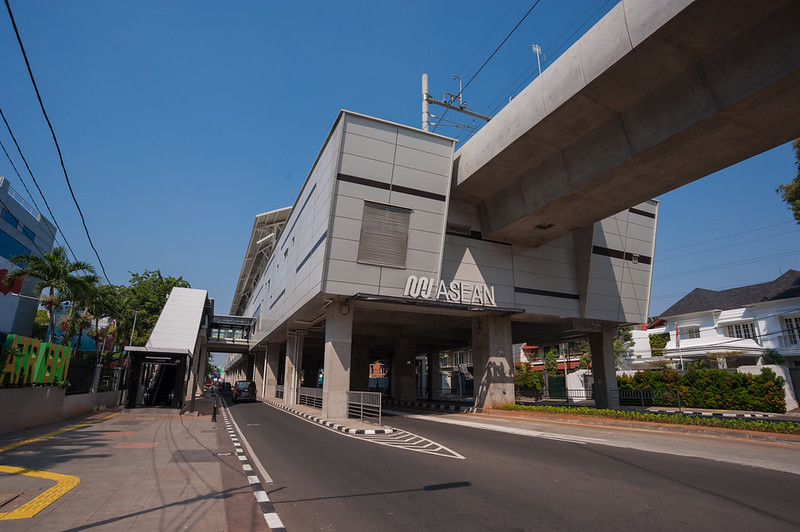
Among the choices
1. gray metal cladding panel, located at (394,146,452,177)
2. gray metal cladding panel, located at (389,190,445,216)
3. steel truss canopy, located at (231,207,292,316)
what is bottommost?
gray metal cladding panel, located at (389,190,445,216)

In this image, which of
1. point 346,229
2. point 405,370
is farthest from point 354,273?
point 405,370

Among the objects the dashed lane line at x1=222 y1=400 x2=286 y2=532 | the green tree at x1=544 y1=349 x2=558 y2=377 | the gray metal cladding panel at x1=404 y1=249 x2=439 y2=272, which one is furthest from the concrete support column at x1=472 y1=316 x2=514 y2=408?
the green tree at x1=544 y1=349 x2=558 y2=377

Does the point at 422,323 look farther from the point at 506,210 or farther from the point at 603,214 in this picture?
the point at 603,214

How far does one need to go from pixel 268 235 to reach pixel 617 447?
157 feet

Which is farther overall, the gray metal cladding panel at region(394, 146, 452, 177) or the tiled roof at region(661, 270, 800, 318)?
the tiled roof at region(661, 270, 800, 318)

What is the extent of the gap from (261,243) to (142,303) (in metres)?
14.8

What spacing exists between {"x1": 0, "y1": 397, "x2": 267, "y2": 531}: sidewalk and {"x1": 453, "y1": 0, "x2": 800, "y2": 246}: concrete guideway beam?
51.1 ft

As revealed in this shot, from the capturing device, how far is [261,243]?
54.1 meters

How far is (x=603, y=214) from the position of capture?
21594 mm

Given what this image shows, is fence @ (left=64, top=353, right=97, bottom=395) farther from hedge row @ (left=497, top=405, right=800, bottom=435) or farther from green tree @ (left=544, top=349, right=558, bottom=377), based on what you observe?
green tree @ (left=544, top=349, right=558, bottom=377)

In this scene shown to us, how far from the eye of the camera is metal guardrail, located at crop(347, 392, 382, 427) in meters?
19.0

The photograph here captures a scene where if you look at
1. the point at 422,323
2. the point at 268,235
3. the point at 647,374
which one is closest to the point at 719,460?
the point at 422,323

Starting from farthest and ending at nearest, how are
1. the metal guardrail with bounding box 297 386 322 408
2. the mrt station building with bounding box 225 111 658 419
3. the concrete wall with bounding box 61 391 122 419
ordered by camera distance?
the metal guardrail with bounding box 297 386 322 408
the mrt station building with bounding box 225 111 658 419
the concrete wall with bounding box 61 391 122 419

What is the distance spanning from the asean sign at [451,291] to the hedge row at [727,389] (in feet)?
43.6
